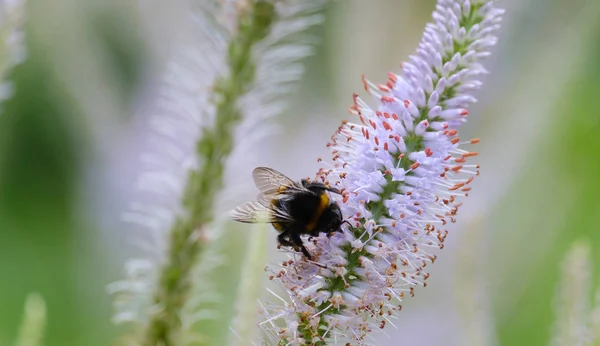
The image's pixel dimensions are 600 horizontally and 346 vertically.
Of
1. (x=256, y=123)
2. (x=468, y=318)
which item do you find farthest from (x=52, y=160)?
(x=468, y=318)

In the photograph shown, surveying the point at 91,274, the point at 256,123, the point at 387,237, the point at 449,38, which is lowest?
the point at 91,274

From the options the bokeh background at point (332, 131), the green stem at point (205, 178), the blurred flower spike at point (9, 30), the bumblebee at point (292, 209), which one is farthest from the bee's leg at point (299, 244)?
the bokeh background at point (332, 131)

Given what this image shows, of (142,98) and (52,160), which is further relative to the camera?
(52,160)

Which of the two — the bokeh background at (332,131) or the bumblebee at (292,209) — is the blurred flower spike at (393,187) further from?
the bokeh background at (332,131)

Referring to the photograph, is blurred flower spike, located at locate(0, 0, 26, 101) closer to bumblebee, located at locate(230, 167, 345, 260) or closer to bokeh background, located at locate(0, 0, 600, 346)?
bumblebee, located at locate(230, 167, 345, 260)

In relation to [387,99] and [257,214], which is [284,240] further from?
[387,99]

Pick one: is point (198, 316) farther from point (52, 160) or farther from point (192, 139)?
point (52, 160)

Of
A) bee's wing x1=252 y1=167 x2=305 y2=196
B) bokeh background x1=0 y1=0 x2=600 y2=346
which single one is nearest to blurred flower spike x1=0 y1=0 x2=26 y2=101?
bee's wing x1=252 y1=167 x2=305 y2=196
